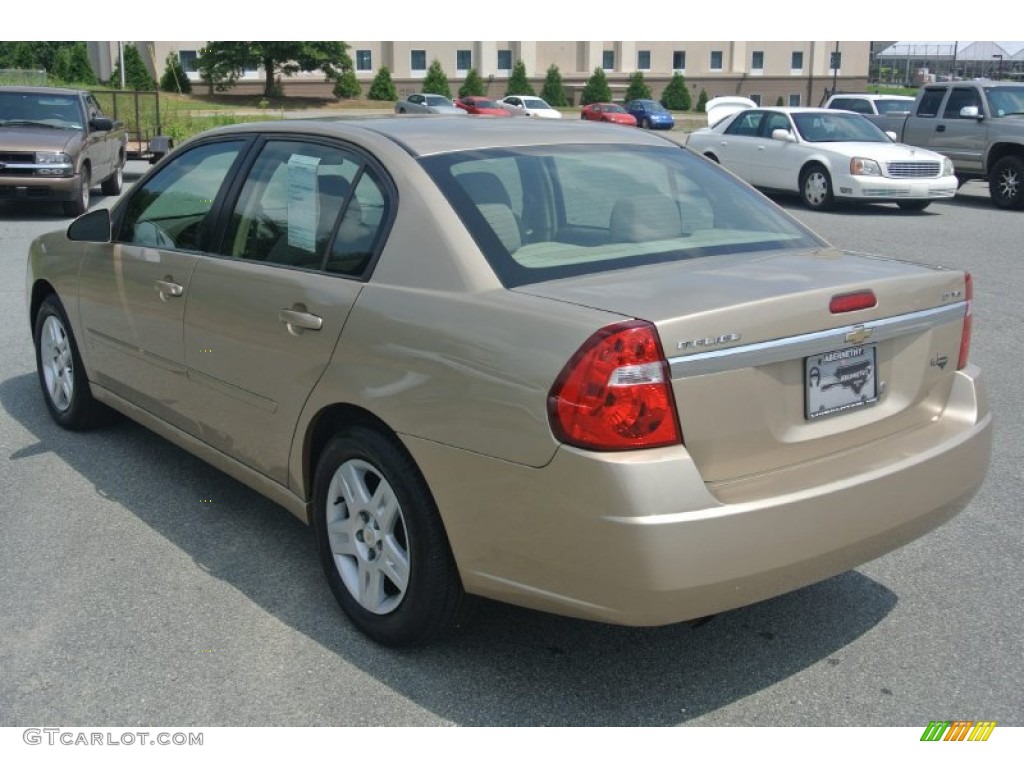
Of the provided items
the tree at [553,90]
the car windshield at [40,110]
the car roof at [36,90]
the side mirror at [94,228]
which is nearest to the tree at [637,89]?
the tree at [553,90]

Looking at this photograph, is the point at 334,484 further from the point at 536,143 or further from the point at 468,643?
the point at 536,143

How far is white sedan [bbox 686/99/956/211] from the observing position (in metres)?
17.0

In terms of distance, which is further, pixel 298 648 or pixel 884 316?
pixel 298 648

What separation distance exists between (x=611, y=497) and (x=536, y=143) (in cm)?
169

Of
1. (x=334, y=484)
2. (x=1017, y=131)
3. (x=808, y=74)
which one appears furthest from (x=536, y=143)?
(x=808, y=74)

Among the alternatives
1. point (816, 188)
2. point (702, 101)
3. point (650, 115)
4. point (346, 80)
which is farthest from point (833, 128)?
point (702, 101)

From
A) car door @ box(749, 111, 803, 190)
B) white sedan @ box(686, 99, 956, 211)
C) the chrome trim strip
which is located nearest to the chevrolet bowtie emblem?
the chrome trim strip

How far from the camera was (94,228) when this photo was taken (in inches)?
207

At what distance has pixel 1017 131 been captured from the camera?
18.0 meters

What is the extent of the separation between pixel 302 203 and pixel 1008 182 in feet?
54.8

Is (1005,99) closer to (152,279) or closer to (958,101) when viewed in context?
(958,101)

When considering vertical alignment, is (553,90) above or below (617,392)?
above
